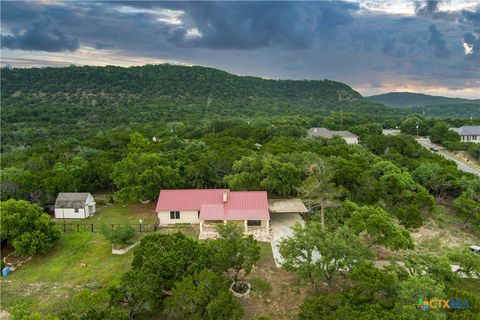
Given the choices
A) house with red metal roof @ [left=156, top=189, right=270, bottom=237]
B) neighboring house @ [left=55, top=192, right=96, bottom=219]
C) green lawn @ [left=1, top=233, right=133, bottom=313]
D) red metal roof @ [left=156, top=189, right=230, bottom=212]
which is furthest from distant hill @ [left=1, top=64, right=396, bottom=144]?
green lawn @ [left=1, top=233, right=133, bottom=313]

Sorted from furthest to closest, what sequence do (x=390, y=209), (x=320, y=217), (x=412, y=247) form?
1. (x=390, y=209)
2. (x=320, y=217)
3. (x=412, y=247)

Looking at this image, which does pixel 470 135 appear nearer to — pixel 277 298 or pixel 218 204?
pixel 218 204

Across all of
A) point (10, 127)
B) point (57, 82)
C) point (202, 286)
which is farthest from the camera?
point (57, 82)

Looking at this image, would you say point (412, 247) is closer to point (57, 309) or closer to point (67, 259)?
point (57, 309)

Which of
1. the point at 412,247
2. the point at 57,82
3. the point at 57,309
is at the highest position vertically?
the point at 57,82

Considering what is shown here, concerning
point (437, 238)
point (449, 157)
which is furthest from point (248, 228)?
point (449, 157)

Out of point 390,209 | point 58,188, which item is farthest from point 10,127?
point 390,209

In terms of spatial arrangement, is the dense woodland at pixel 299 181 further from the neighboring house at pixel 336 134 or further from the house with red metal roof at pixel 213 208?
the house with red metal roof at pixel 213 208
